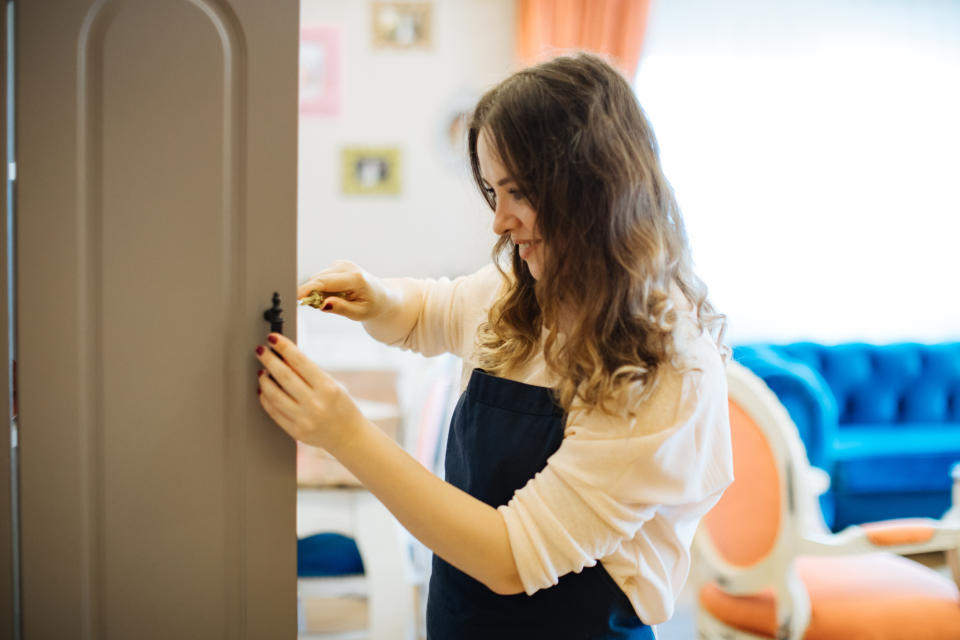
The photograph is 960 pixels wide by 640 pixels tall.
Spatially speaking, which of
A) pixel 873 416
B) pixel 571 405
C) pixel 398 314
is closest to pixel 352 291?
pixel 398 314

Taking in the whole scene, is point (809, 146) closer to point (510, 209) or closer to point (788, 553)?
point (788, 553)

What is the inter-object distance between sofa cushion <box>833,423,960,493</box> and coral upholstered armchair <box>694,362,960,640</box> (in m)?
1.84

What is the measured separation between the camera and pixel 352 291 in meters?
1.04

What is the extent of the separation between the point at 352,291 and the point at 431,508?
0.39 meters

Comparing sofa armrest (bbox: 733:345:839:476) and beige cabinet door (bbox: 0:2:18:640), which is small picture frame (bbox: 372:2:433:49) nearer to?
sofa armrest (bbox: 733:345:839:476)

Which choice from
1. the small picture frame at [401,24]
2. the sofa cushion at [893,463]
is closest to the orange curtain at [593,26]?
the small picture frame at [401,24]

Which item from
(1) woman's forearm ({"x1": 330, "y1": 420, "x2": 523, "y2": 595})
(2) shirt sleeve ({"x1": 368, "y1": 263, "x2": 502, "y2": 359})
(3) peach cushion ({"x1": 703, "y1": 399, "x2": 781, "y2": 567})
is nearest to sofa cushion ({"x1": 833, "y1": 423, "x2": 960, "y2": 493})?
(3) peach cushion ({"x1": 703, "y1": 399, "x2": 781, "y2": 567})

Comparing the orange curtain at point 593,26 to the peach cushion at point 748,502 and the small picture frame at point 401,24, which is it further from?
the peach cushion at point 748,502

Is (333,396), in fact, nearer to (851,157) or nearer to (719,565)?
(719,565)

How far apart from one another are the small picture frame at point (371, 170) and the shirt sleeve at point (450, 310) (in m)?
2.76

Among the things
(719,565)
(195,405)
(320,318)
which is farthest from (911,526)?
(320,318)

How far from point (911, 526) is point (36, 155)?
5.14 ft

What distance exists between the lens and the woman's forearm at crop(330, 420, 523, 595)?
0.77 m

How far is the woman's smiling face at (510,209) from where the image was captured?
861 mm
